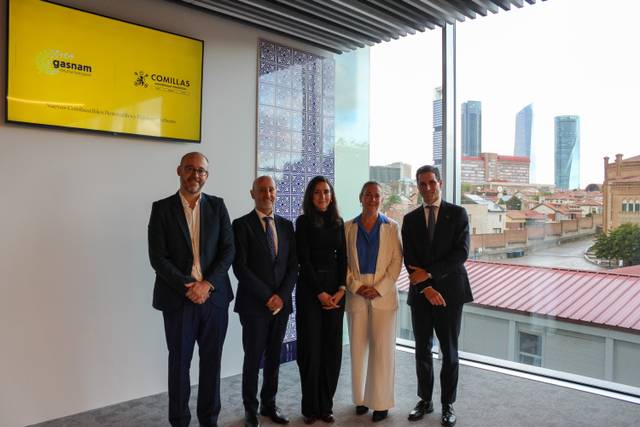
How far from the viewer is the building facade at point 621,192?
12.9ft

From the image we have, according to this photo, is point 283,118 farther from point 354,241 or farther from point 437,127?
point 354,241

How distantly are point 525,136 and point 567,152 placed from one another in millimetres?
400

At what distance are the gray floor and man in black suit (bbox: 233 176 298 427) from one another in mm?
304

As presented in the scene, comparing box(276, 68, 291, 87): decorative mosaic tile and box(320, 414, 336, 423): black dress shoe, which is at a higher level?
box(276, 68, 291, 87): decorative mosaic tile

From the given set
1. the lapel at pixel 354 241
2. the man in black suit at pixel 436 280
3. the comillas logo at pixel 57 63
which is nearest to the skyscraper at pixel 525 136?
the man in black suit at pixel 436 280

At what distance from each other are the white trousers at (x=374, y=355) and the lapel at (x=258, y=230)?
77cm

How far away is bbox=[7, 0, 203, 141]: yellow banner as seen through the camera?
3.25 m

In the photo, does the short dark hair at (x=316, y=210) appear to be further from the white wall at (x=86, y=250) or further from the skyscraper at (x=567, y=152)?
the skyscraper at (x=567, y=152)

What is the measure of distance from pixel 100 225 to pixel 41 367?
1.06 metres

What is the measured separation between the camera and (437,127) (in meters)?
4.98

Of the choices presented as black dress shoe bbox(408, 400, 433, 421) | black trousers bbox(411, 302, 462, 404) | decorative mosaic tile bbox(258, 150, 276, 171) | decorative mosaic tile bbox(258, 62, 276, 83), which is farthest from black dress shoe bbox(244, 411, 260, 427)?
decorative mosaic tile bbox(258, 62, 276, 83)

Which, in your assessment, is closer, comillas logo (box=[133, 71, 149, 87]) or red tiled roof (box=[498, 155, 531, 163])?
comillas logo (box=[133, 71, 149, 87])

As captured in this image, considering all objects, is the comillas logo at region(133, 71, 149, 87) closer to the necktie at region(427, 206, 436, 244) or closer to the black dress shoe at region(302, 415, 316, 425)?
the necktie at region(427, 206, 436, 244)

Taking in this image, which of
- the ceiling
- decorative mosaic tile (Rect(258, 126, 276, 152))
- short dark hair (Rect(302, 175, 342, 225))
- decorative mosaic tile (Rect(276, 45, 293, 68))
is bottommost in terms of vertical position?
short dark hair (Rect(302, 175, 342, 225))
